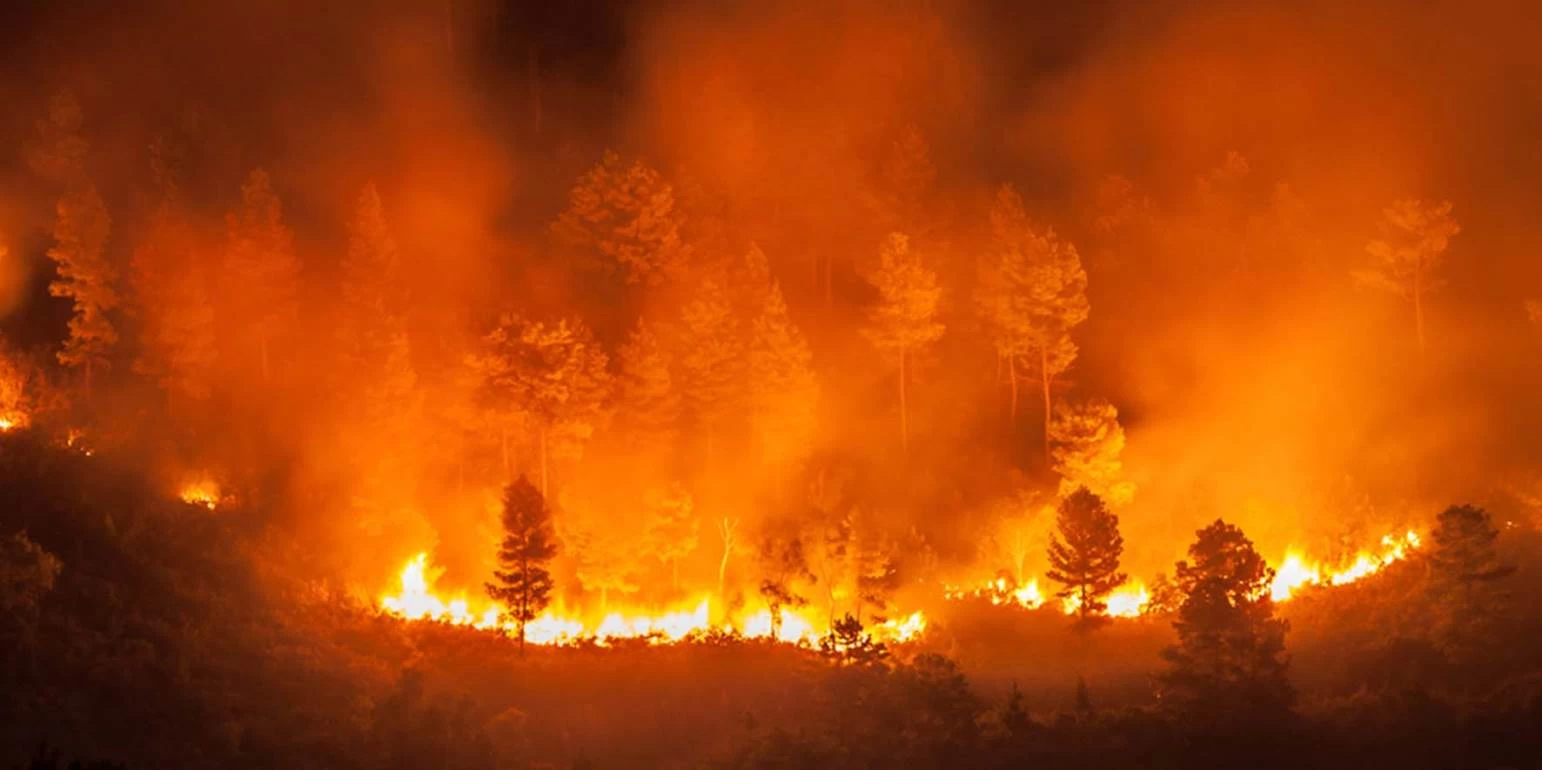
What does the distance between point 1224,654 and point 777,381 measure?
82.0ft

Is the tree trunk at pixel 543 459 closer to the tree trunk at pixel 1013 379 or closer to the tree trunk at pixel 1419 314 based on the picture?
the tree trunk at pixel 1013 379

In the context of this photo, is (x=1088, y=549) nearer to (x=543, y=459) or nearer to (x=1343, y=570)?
(x=1343, y=570)

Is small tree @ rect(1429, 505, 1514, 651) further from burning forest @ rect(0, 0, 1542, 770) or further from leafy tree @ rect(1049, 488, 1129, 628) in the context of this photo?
leafy tree @ rect(1049, 488, 1129, 628)

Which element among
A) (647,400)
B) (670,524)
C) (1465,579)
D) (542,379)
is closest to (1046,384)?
(647,400)

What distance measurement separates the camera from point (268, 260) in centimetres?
6225

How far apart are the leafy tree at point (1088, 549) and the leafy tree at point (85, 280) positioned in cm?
3890

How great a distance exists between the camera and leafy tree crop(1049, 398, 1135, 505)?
53625mm

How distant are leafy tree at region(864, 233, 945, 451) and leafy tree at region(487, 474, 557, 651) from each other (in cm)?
1992

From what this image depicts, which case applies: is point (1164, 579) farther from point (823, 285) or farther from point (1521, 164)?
point (1521, 164)

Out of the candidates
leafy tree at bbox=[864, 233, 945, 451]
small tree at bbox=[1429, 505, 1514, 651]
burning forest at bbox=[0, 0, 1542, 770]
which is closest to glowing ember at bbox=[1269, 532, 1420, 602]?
burning forest at bbox=[0, 0, 1542, 770]

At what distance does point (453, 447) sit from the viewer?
58125 millimetres

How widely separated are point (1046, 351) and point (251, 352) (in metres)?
35.4

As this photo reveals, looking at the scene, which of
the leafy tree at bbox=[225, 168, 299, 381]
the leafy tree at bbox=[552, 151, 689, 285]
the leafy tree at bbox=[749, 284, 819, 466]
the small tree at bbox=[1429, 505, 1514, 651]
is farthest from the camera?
the leafy tree at bbox=[552, 151, 689, 285]

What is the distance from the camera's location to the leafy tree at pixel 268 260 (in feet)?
202
